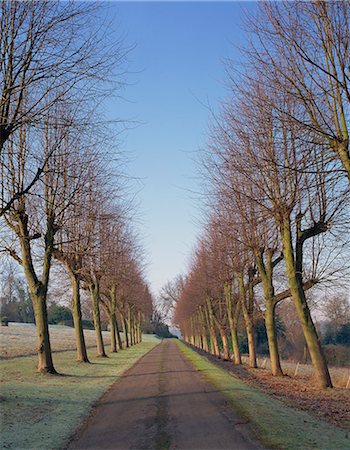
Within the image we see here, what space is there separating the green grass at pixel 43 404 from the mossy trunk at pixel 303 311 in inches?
282

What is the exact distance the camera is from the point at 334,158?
11.7 meters

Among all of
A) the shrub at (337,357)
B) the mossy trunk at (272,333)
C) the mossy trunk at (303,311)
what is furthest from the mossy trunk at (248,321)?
the shrub at (337,357)

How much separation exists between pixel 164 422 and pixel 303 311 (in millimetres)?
8531

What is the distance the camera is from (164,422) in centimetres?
955

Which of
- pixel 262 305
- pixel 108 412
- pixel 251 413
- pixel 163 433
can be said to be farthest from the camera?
pixel 262 305

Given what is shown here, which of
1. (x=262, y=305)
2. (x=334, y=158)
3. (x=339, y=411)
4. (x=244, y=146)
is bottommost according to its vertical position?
(x=339, y=411)

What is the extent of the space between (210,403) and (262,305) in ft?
86.5

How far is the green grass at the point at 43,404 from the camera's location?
8.64 m

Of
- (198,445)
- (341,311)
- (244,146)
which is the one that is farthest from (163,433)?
(341,311)

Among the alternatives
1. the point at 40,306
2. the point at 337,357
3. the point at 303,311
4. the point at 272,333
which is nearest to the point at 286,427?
the point at 303,311

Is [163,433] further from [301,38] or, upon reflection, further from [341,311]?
[341,311]

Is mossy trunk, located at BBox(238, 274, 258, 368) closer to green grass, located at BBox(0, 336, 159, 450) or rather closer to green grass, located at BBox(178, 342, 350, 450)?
green grass, located at BBox(0, 336, 159, 450)

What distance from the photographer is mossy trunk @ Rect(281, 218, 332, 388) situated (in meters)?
16.4

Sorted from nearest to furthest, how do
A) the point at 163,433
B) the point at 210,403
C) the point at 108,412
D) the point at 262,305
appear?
the point at 163,433 → the point at 108,412 → the point at 210,403 → the point at 262,305
